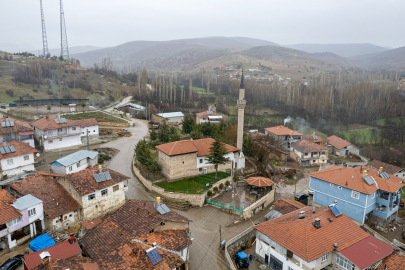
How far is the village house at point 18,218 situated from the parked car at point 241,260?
43.7 ft

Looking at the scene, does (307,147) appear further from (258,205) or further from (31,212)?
(31,212)

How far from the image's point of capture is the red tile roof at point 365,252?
14882 millimetres

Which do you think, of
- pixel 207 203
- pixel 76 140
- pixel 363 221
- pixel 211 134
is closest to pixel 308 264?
pixel 363 221

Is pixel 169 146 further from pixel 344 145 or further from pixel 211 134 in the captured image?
pixel 344 145

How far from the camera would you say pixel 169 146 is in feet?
93.5

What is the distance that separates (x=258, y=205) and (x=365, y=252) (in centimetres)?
1001

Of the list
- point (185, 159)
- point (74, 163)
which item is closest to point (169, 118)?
point (185, 159)

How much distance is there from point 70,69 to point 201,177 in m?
80.3

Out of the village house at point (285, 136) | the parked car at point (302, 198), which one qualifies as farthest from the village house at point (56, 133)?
the village house at point (285, 136)

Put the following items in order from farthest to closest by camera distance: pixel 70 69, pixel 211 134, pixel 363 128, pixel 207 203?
pixel 70 69
pixel 363 128
pixel 211 134
pixel 207 203

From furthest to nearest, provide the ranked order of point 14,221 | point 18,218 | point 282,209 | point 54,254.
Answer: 1. point 282,209
2. point 18,218
3. point 14,221
4. point 54,254

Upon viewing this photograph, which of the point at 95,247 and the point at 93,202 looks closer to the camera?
the point at 95,247

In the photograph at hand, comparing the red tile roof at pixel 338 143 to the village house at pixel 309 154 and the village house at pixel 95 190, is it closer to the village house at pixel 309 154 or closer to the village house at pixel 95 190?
the village house at pixel 309 154

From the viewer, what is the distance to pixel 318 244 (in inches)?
614
